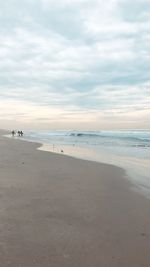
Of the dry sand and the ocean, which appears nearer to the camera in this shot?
the dry sand

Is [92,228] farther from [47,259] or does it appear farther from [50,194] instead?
[50,194]

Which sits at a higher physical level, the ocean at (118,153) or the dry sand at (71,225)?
the ocean at (118,153)

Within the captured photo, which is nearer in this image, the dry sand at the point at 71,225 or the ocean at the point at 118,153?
the dry sand at the point at 71,225

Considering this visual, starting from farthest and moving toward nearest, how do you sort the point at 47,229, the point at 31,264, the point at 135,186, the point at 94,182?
the point at 94,182, the point at 135,186, the point at 47,229, the point at 31,264

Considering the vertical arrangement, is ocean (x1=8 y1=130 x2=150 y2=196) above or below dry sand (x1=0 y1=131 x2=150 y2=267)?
above

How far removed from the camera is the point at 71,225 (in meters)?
5.87

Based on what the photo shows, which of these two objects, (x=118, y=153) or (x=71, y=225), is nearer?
(x=71, y=225)

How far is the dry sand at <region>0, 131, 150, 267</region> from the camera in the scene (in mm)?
4504

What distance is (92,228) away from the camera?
18.9ft

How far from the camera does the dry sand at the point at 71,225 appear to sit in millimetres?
4504

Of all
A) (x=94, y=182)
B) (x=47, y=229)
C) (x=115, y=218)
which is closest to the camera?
(x=47, y=229)

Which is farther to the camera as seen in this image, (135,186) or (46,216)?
(135,186)

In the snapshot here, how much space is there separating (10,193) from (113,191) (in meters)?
2.99

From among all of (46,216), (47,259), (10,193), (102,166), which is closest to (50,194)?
(10,193)
